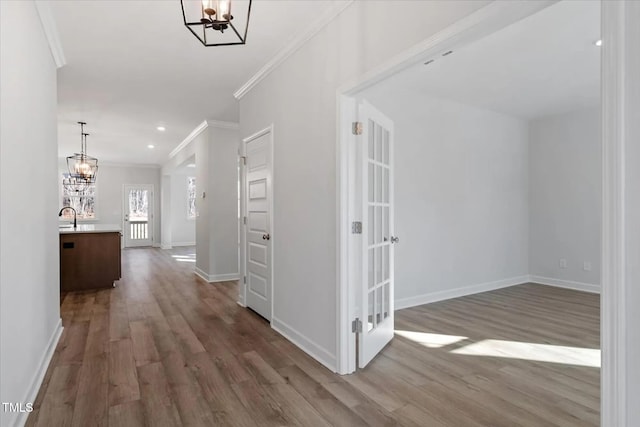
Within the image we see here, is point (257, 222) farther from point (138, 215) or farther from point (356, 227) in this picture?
point (138, 215)

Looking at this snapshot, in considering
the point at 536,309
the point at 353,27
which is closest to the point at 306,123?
the point at 353,27

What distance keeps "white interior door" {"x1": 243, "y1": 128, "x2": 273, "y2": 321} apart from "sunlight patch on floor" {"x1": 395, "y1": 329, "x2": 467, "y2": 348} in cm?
143

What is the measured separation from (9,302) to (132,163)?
33.7 feet

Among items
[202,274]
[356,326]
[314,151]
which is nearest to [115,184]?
[202,274]

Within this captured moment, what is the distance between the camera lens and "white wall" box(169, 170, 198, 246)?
11766 millimetres

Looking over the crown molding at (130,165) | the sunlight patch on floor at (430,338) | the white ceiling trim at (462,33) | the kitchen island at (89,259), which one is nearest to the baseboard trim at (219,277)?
the kitchen island at (89,259)

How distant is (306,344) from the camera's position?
297 cm

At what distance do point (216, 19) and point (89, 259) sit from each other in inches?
212

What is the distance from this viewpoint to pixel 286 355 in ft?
9.48

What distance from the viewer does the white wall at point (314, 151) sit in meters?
2.23

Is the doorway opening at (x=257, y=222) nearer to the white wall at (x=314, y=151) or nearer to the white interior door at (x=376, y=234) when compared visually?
the white wall at (x=314, y=151)

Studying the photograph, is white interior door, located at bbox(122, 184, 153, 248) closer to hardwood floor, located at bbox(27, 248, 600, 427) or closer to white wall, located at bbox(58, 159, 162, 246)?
white wall, located at bbox(58, 159, 162, 246)

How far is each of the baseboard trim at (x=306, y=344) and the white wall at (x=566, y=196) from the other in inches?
182

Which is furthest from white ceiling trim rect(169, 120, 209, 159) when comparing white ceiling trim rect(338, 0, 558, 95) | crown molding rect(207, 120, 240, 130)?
white ceiling trim rect(338, 0, 558, 95)
